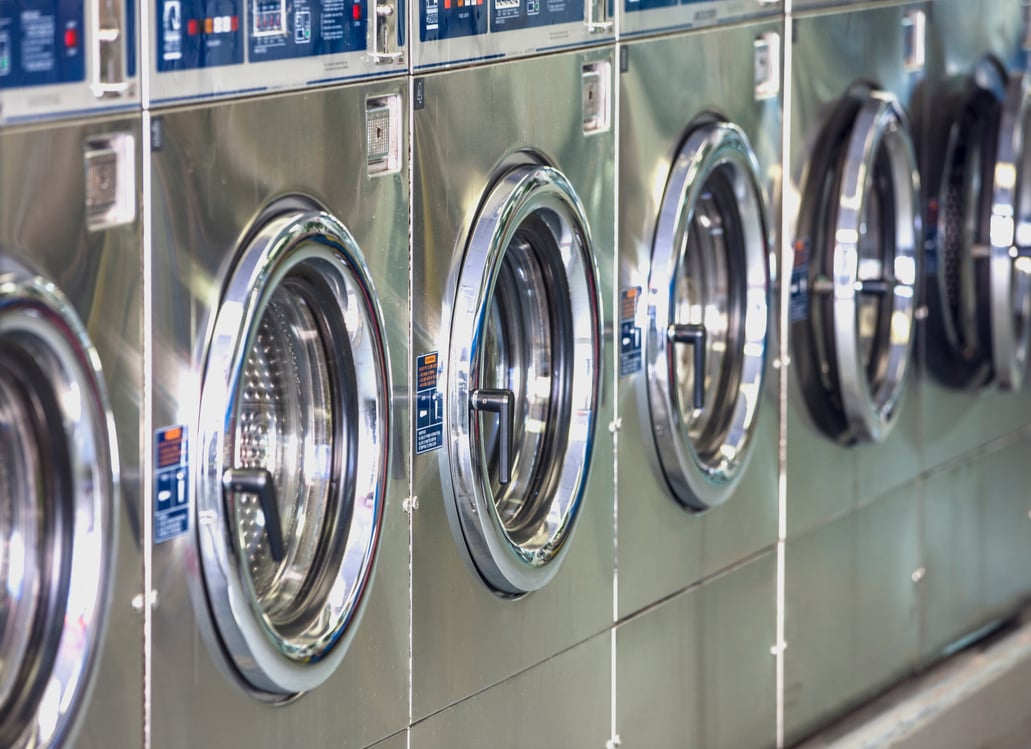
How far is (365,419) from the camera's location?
9.00ft

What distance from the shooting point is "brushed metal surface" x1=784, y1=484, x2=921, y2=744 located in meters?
4.13

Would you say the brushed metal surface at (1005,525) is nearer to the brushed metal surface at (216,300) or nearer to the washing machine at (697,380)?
the washing machine at (697,380)

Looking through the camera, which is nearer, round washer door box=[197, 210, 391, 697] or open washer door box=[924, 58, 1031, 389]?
round washer door box=[197, 210, 391, 697]

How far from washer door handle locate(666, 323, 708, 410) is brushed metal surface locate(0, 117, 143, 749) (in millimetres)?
1450

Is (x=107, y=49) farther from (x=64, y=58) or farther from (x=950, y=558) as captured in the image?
(x=950, y=558)

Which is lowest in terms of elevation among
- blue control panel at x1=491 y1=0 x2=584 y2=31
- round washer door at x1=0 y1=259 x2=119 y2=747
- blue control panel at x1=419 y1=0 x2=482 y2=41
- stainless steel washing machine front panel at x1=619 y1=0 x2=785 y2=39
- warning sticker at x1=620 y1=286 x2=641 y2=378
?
round washer door at x1=0 y1=259 x2=119 y2=747

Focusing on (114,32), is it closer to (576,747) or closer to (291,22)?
(291,22)

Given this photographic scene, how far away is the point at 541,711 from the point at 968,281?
2010mm

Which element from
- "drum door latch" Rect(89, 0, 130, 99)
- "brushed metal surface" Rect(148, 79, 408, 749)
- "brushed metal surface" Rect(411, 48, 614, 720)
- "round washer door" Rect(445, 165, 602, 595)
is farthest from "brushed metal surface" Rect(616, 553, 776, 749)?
"drum door latch" Rect(89, 0, 130, 99)

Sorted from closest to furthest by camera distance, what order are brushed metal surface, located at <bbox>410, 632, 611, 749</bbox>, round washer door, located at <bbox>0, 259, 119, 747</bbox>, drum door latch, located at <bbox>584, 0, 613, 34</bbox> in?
round washer door, located at <bbox>0, 259, 119, 747</bbox>, brushed metal surface, located at <bbox>410, 632, 611, 749</bbox>, drum door latch, located at <bbox>584, 0, 613, 34</bbox>

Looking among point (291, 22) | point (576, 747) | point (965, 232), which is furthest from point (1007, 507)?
point (291, 22)

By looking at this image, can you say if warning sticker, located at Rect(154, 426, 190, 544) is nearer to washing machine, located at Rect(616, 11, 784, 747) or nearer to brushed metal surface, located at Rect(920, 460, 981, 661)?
washing machine, located at Rect(616, 11, 784, 747)

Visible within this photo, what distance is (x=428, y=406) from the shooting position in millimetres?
2910

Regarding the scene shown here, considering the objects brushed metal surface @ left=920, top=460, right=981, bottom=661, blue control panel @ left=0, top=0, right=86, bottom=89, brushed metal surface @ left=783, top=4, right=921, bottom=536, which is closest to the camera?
blue control panel @ left=0, top=0, right=86, bottom=89
